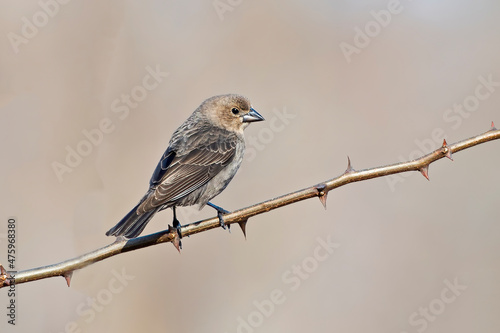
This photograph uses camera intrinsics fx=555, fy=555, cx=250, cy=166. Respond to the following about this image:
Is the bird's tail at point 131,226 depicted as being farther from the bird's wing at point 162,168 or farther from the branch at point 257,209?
the bird's wing at point 162,168

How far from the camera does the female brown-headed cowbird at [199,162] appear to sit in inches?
152

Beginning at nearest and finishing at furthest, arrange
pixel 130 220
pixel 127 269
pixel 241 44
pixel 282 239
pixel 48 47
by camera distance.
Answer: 1. pixel 130 220
2. pixel 127 269
3. pixel 282 239
4. pixel 48 47
5. pixel 241 44

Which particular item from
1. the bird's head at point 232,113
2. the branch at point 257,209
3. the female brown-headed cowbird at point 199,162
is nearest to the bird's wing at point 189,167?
the female brown-headed cowbird at point 199,162

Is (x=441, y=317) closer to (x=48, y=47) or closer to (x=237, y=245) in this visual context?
(x=237, y=245)

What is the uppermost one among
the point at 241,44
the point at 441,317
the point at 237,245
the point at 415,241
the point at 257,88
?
the point at 241,44

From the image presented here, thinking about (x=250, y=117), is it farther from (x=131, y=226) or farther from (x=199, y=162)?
(x=131, y=226)

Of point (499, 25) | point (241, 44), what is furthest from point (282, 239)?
point (499, 25)

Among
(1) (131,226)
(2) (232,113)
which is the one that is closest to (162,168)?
(1) (131,226)

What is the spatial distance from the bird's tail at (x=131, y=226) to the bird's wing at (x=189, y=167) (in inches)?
3.4

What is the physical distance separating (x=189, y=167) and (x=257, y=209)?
167cm

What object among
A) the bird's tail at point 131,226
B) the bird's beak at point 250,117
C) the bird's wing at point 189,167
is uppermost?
the bird's beak at point 250,117

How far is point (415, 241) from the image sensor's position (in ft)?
20.6

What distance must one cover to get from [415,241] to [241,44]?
356cm

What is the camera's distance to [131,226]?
11.3 ft
